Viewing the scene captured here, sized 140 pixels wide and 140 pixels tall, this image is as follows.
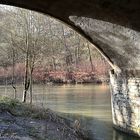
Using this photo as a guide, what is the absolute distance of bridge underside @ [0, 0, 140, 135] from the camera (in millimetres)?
9328

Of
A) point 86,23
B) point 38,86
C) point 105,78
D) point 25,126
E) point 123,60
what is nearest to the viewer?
point 25,126

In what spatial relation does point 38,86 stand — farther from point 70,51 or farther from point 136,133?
point 136,133

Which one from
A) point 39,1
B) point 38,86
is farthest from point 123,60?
point 38,86

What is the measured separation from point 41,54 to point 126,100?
6.10 m

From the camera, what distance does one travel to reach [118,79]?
1360 cm

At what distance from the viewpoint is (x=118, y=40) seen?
12.4 metres

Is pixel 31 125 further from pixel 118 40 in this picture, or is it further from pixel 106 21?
pixel 118 40

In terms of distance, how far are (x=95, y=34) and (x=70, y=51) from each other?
2655 cm

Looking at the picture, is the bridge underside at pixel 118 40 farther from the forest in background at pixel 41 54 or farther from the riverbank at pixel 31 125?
the forest in background at pixel 41 54

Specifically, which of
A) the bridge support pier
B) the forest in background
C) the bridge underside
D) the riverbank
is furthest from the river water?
the forest in background

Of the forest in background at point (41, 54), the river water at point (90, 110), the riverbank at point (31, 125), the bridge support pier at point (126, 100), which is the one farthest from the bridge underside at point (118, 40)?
the forest in background at point (41, 54)

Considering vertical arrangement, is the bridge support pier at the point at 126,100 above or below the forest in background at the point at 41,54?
below

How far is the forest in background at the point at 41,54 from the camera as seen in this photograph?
17.2 m

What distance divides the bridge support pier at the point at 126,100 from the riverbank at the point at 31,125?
5.28 feet
